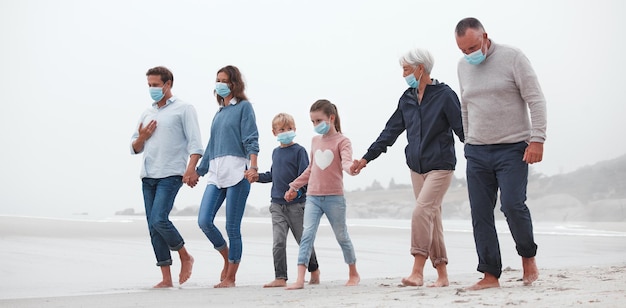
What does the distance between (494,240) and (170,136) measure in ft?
9.98

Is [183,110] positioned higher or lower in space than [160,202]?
higher

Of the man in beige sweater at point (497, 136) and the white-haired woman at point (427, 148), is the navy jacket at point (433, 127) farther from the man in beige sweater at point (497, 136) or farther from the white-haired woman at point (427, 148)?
the man in beige sweater at point (497, 136)

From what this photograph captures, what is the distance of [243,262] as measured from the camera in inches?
376

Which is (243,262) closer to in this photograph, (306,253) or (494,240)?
(306,253)

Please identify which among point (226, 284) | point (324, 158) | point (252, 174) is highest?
point (324, 158)

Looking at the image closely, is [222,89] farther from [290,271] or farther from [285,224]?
[290,271]

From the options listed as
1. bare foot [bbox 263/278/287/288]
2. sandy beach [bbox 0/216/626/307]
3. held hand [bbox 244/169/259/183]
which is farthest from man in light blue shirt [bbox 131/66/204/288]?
bare foot [bbox 263/278/287/288]

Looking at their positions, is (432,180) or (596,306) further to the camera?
(432,180)

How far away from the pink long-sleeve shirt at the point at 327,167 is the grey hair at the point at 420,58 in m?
0.94

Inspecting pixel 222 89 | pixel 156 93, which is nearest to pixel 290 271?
pixel 222 89

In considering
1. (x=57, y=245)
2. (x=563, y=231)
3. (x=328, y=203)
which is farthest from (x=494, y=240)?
(x=563, y=231)

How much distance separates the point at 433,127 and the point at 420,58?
0.57 meters

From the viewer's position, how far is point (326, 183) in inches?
270

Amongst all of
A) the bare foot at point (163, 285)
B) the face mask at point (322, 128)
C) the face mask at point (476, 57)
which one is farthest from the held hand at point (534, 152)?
the bare foot at point (163, 285)
